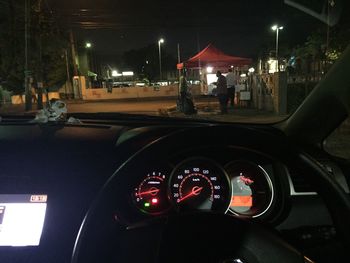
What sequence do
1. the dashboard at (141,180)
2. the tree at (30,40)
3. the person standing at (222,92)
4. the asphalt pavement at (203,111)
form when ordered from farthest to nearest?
the tree at (30,40) → the person standing at (222,92) → the asphalt pavement at (203,111) → the dashboard at (141,180)

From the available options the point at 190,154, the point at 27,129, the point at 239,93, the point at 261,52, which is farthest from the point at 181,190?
the point at 261,52

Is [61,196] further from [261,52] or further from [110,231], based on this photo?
[261,52]

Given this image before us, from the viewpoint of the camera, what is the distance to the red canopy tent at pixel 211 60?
75.5 feet

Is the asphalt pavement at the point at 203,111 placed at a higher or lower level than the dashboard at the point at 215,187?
lower

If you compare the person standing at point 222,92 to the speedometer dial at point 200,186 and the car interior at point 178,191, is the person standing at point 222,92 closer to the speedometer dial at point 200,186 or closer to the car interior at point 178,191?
the car interior at point 178,191

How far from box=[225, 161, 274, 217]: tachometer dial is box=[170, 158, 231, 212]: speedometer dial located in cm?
19

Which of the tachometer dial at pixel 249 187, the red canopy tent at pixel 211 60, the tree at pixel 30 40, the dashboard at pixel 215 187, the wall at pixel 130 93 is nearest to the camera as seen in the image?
the dashboard at pixel 215 187

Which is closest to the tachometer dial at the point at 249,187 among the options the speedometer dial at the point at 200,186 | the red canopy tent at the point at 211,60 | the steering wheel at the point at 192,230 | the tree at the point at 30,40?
the speedometer dial at the point at 200,186

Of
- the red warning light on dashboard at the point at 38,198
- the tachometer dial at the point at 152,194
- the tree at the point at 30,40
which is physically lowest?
the tachometer dial at the point at 152,194

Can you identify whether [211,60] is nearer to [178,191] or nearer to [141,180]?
[178,191]

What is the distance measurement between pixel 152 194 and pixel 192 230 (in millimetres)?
846

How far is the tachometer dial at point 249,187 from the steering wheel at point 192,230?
90 centimetres

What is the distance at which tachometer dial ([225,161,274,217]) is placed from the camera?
2670 millimetres

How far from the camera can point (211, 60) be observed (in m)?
23.5
